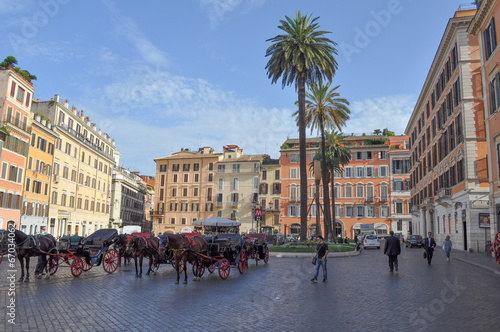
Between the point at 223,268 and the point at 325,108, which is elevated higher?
the point at 325,108

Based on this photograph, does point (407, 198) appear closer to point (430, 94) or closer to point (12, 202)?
point (430, 94)

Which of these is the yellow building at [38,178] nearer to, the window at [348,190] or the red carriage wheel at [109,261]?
the red carriage wheel at [109,261]

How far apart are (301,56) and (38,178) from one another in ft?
105

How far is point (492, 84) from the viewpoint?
2548cm

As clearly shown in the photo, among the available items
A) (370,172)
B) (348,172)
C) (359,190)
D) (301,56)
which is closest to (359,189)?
(359,190)

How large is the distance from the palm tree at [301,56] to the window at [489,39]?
11466 mm

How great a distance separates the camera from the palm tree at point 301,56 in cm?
3209

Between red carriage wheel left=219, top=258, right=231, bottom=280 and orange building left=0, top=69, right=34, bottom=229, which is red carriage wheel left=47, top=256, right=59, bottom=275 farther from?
orange building left=0, top=69, right=34, bottom=229

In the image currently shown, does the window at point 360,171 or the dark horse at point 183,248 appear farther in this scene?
the window at point 360,171

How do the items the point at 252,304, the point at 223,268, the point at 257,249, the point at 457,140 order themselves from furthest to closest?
the point at 457,140 → the point at 257,249 → the point at 223,268 → the point at 252,304

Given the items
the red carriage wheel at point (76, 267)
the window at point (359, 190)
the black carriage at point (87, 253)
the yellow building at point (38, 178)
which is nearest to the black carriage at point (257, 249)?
the black carriage at point (87, 253)

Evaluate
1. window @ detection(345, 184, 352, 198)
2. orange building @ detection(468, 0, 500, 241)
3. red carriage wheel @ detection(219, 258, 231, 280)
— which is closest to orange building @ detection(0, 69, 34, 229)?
red carriage wheel @ detection(219, 258, 231, 280)

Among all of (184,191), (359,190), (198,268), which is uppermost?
(359,190)

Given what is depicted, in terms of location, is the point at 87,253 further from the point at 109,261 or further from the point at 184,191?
the point at 184,191
